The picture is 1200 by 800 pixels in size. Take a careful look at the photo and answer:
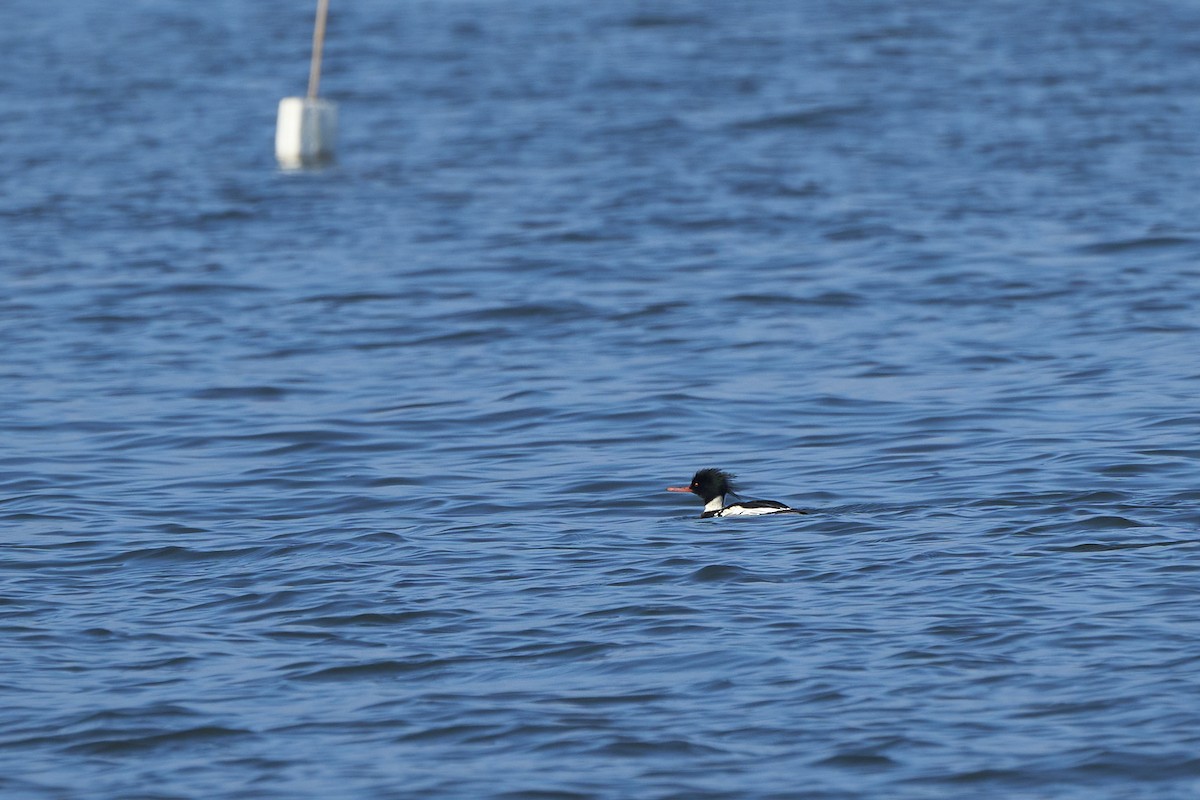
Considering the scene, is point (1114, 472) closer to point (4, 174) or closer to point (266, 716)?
point (266, 716)

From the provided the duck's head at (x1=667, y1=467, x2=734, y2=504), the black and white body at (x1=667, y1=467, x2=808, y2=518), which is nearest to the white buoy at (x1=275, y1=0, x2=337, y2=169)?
the black and white body at (x1=667, y1=467, x2=808, y2=518)

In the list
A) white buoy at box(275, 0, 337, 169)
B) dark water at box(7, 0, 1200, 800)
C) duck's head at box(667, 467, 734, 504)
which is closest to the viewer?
dark water at box(7, 0, 1200, 800)

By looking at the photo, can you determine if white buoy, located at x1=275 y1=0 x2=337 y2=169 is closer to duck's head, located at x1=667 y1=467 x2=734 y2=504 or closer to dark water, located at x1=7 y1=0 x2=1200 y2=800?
dark water, located at x1=7 y1=0 x2=1200 y2=800

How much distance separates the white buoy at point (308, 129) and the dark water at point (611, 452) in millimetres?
648

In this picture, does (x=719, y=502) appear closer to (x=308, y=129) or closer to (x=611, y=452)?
(x=611, y=452)

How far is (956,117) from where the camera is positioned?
3475cm

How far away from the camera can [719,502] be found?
43.9 ft

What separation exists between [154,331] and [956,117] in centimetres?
1855

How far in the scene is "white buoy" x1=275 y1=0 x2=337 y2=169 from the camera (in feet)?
108

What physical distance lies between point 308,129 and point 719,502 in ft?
68.9

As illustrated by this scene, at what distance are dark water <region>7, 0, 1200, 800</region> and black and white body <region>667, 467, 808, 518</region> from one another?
0.17 meters

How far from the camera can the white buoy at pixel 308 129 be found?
1291 inches

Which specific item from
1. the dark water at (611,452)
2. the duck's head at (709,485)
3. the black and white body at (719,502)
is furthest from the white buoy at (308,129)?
the duck's head at (709,485)

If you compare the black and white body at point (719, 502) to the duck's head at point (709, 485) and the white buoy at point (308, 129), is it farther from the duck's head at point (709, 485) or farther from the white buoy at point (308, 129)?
the white buoy at point (308, 129)
